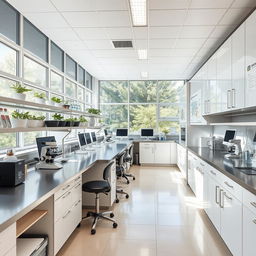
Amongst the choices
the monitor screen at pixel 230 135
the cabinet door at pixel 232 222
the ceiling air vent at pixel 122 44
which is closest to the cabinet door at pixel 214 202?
the cabinet door at pixel 232 222

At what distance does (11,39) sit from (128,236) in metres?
3.06

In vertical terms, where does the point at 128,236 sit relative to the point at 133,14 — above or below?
below

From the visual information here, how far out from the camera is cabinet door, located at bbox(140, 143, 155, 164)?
7.96m

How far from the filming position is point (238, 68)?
118 inches

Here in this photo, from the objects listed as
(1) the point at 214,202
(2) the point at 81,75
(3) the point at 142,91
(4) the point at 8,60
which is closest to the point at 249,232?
(1) the point at 214,202

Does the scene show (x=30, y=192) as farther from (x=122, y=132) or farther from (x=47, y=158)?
(x=122, y=132)

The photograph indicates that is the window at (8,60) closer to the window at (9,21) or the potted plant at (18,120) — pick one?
the window at (9,21)

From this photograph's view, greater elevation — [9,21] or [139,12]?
[139,12]

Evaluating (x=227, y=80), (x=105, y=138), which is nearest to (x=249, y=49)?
(x=227, y=80)

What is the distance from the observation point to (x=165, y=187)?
17.3 feet

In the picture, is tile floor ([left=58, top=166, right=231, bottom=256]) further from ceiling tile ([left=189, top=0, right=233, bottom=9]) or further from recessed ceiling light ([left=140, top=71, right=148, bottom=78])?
recessed ceiling light ([left=140, top=71, right=148, bottom=78])

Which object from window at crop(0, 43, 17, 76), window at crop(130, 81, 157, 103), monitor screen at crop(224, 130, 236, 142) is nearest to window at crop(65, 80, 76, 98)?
window at crop(0, 43, 17, 76)

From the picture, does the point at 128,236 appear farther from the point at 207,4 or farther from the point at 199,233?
the point at 207,4

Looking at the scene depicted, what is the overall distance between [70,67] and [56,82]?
3.09ft
